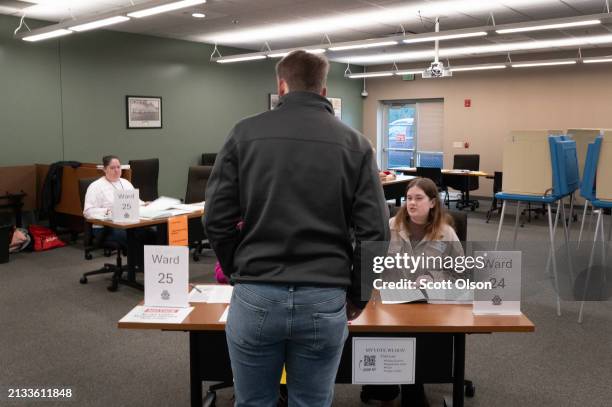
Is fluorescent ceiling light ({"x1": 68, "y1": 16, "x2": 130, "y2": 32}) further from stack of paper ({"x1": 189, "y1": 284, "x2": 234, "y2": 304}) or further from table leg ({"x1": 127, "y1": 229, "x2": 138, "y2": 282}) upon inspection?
stack of paper ({"x1": 189, "y1": 284, "x2": 234, "y2": 304})

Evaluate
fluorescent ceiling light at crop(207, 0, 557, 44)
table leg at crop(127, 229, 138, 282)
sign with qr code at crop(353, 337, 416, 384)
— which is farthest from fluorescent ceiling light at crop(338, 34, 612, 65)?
sign with qr code at crop(353, 337, 416, 384)

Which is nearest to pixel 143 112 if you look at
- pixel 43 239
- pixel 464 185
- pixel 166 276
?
pixel 43 239

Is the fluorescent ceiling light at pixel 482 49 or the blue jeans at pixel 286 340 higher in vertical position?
the fluorescent ceiling light at pixel 482 49

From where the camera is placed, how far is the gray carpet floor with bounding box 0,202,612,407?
118 inches

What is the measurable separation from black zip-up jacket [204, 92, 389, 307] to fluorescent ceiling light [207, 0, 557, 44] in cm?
554

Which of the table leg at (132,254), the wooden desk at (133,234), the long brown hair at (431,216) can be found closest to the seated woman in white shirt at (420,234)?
the long brown hair at (431,216)

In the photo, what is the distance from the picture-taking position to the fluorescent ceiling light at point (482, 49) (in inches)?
354

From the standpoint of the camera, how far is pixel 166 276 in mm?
2289

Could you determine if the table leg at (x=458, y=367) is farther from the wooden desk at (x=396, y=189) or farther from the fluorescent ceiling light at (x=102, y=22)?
the wooden desk at (x=396, y=189)

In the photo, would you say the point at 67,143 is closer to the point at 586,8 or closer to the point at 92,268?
the point at 92,268

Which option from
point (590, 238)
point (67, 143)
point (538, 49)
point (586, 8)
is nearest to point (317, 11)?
point (586, 8)

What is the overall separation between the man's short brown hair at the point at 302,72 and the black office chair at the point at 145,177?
6.13 m

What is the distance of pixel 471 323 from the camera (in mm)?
2139

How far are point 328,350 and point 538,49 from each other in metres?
10.1
